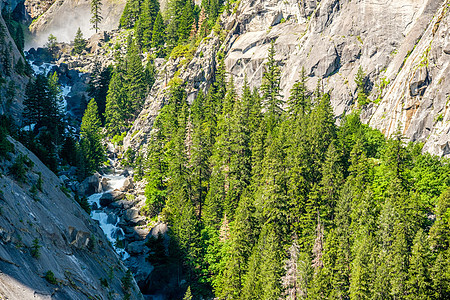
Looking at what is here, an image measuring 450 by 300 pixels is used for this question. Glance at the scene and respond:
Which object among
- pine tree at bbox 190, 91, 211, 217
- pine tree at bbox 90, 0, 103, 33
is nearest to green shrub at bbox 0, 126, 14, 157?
pine tree at bbox 190, 91, 211, 217

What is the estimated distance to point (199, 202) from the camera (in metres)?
68.6

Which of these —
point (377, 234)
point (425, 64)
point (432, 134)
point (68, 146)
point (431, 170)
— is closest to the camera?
point (377, 234)

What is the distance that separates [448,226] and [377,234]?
729 centimetres

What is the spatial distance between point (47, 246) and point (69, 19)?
132477 mm

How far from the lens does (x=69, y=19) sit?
14975cm

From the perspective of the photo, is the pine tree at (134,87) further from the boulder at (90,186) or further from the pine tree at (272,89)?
the pine tree at (272,89)

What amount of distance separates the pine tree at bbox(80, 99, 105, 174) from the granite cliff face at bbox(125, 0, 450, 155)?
23.6 feet

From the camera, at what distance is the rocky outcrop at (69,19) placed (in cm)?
14662

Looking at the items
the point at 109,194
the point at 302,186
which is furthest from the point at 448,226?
the point at 109,194

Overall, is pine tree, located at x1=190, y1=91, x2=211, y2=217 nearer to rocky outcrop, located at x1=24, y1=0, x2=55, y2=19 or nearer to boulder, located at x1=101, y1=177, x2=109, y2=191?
boulder, located at x1=101, y1=177, x2=109, y2=191

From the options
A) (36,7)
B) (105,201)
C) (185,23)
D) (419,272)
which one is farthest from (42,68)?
(419,272)

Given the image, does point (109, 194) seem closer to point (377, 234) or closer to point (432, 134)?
point (377, 234)

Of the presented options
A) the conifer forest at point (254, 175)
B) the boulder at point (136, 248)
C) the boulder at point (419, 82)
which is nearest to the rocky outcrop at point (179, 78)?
the conifer forest at point (254, 175)

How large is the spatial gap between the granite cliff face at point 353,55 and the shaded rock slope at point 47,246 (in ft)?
144
